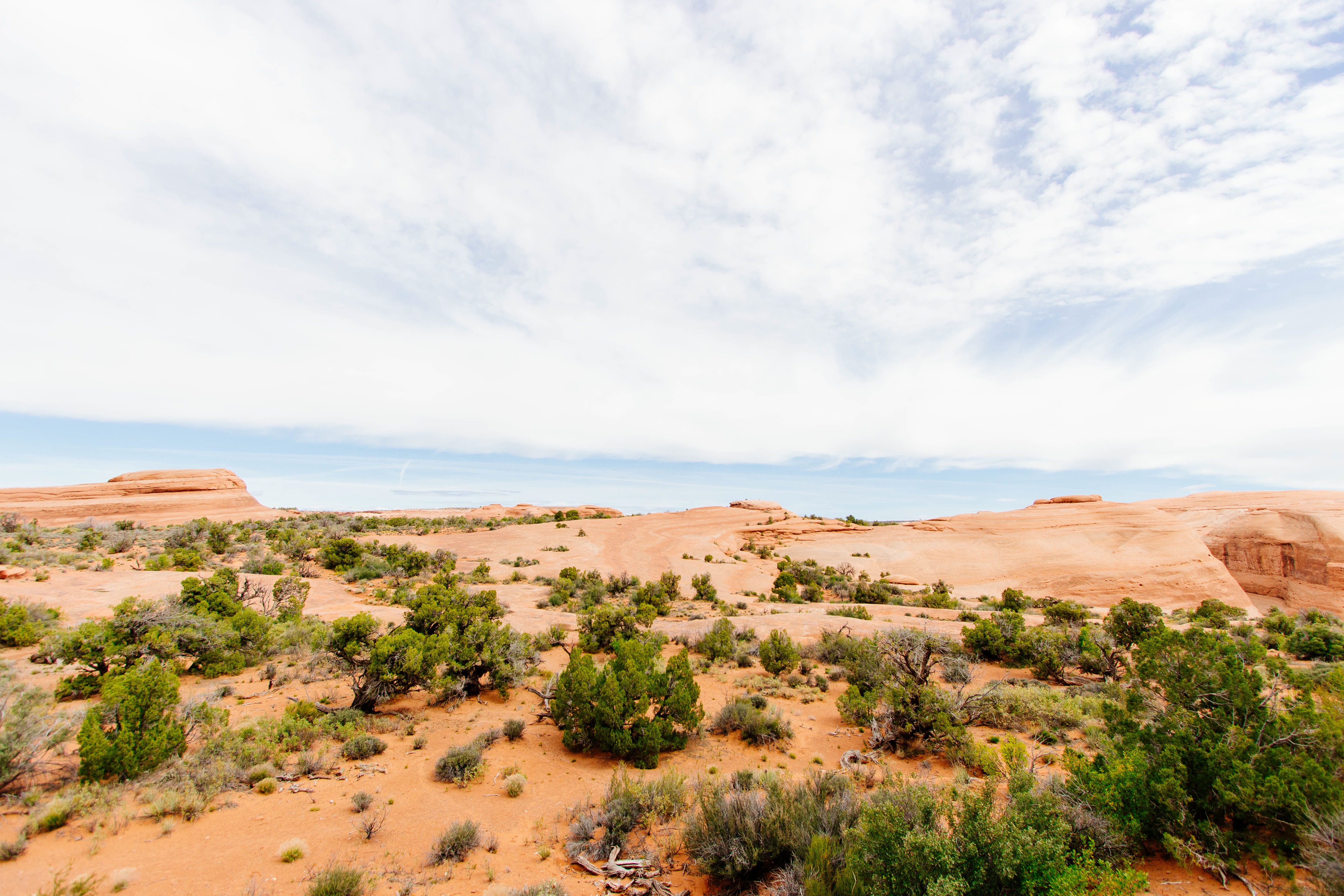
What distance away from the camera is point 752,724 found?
9898 mm

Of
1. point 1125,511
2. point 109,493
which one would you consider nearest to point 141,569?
point 109,493

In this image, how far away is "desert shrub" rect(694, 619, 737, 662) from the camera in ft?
48.8

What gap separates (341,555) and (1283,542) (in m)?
56.2

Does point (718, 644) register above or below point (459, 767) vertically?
below

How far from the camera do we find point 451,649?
37.7ft

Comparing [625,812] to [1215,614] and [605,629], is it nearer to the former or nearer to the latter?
[605,629]

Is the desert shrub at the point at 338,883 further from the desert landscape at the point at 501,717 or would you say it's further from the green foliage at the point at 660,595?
the green foliage at the point at 660,595

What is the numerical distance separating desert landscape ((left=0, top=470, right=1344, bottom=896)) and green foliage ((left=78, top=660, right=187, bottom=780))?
0.18ft

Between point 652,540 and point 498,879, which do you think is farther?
point 652,540

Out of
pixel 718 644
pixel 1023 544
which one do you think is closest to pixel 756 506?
pixel 1023 544

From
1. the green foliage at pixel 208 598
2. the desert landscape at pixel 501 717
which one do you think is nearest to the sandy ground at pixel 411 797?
the desert landscape at pixel 501 717

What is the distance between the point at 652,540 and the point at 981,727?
32.0 metres

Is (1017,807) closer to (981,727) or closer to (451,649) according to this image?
(981,727)

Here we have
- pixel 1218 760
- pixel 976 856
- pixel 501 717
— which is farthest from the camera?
pixel 501 717
